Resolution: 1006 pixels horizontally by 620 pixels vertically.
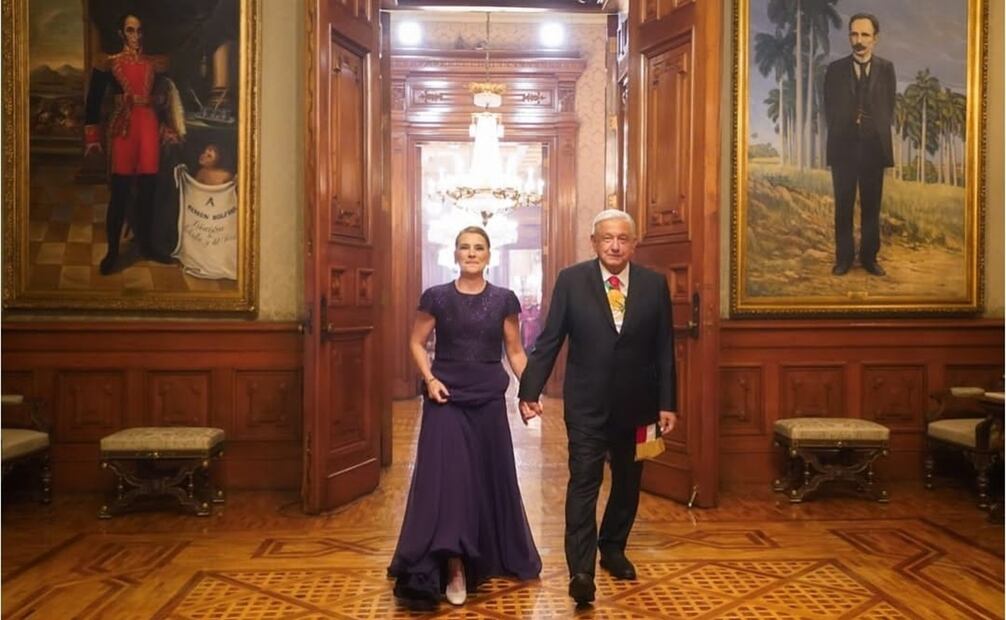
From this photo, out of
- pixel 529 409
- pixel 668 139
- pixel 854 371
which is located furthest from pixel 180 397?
pixel 854 371

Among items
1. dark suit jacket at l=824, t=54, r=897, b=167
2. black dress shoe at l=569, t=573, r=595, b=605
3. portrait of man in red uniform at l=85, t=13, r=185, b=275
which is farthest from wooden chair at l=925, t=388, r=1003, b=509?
portrait of man in red uniform at l=85, t=13, r=185, b=275

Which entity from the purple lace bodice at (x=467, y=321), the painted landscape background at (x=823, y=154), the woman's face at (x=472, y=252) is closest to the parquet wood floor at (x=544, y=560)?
the purple lace bodice at (x=467, y=321)

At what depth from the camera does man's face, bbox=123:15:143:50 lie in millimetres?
5223

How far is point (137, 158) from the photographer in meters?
5.23

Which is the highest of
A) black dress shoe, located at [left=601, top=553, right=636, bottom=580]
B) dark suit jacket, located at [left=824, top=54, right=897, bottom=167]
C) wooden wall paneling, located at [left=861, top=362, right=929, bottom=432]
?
dark suit jacket, located at [left=824, top=54, right=897, bottom=167]

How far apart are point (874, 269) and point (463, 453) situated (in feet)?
11.5

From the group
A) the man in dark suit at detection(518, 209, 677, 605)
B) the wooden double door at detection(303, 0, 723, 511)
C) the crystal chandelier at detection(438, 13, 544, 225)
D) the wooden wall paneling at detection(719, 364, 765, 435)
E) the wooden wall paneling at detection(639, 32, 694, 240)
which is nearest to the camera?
the man in dark suit at detection(518, 209, 677, 605)

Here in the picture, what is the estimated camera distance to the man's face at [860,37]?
5469 millimetres

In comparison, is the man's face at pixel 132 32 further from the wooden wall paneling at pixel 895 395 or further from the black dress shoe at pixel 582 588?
the wooden wall paneling at pixel 895 395

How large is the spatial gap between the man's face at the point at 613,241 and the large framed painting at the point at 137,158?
2733 millimetres

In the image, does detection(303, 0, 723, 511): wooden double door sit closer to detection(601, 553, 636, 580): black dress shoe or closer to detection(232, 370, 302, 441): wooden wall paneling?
detection(232, 370, 302, 441): wooden wall paneling

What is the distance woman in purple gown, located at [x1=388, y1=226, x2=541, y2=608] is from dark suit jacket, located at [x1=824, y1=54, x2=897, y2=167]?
3113 mm

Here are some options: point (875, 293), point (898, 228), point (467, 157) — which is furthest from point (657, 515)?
point (467, 157)

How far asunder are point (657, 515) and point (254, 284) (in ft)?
9.43
